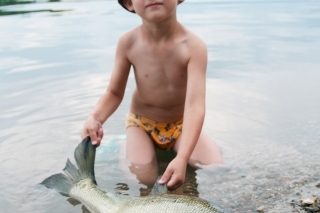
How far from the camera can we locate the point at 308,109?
398cm

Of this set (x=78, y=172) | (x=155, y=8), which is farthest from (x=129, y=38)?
(x=78, y=172)

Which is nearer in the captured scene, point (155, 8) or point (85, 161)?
point (85, 161)

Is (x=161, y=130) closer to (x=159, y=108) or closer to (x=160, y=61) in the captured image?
(x=159, y=108)

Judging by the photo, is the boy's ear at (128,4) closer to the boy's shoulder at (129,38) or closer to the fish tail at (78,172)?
the boy's shoulder at (129,38)

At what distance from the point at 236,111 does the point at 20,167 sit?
1932 mm

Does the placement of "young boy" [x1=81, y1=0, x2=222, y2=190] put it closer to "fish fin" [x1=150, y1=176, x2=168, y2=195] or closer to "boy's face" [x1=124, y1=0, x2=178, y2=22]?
"boy's face" [x1=124, y1=0, x2=178, y2=22]

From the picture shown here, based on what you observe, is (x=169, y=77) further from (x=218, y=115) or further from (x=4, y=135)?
(x=4, y=135)

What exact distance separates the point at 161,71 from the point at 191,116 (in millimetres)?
497

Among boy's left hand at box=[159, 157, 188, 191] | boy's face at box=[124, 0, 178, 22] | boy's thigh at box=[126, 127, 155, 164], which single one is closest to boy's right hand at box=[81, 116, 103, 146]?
boy's thigh at box=[126, 127, 155, 164]

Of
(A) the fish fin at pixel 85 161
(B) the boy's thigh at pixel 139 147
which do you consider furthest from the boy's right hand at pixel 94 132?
(B) the boy's thigh at pixel 139 147

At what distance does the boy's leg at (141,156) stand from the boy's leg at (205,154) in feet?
0.66

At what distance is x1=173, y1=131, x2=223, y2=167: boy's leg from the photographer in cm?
296

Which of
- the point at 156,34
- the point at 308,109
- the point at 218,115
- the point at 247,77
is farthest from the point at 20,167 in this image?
the point at 247,77

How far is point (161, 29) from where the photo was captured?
2838 millimetres
